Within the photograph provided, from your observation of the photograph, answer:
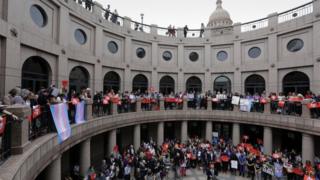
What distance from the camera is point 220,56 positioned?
2334cm

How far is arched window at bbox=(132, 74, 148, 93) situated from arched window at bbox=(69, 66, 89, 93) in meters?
6.15

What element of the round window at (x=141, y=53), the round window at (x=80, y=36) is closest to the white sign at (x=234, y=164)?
the round window at (x=141, y=53)

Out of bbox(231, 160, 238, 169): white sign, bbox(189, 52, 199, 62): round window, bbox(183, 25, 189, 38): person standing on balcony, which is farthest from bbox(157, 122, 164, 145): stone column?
bbox(183, 25, 189, 38): person standing on balcony

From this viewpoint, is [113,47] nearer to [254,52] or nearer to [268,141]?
[254,52]

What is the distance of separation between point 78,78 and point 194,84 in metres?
14.8

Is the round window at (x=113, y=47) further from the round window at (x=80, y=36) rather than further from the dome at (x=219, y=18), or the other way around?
the dome at (x=219, y=18)

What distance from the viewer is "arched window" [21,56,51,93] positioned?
11531mm

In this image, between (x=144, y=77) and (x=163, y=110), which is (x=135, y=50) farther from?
(x=163, y=110)

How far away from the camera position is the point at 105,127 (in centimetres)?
1305

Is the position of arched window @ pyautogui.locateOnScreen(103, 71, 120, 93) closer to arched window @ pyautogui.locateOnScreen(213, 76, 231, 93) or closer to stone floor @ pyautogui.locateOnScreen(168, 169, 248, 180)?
stone floor @ pyautogui.locateOnScreen(168, 169, 248, 180)

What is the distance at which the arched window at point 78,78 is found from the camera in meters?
15.7

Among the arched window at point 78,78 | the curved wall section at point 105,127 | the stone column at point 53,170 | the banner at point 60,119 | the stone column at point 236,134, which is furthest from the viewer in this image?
the stone column at point 236,134

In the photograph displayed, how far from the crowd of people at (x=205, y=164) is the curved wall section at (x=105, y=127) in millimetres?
2270

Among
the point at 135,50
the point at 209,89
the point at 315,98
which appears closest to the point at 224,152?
the point at 315,98
